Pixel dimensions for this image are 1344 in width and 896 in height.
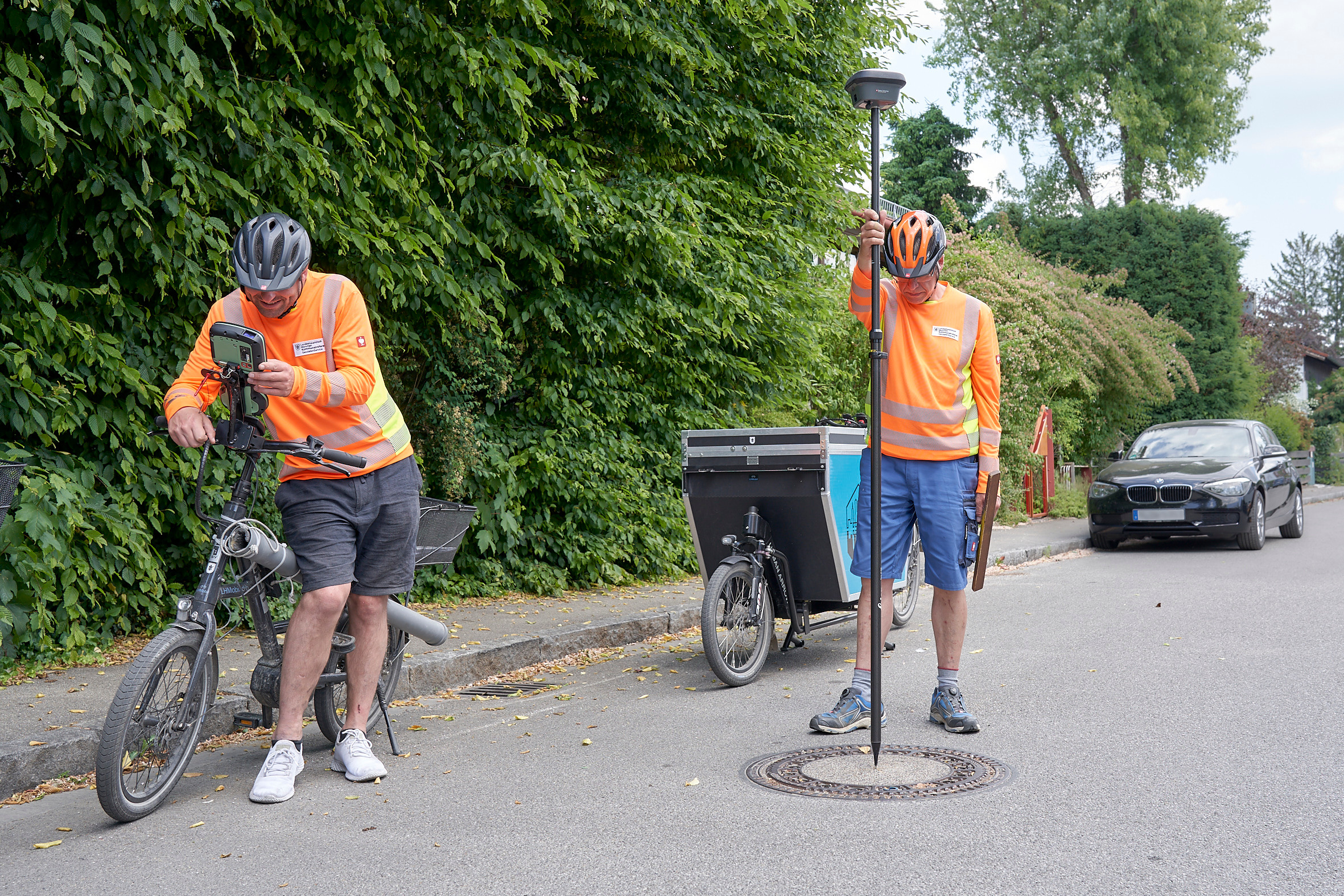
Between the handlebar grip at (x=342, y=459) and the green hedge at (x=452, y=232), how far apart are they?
2.49 metres

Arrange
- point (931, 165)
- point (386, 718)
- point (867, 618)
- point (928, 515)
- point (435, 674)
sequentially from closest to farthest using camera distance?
point (386, 718)
point (928, 515)
point (867, 618)
point (435, 674)
point (931, 165)

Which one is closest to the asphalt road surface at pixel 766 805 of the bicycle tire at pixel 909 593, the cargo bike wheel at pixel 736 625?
the cargo bike wheel at pixel 736 625

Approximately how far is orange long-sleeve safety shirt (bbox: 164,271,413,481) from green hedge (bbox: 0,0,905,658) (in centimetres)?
187

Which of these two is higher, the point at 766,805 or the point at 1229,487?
the point at 1229,487

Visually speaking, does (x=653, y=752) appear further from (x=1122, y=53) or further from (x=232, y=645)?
(x=1122, y=53)

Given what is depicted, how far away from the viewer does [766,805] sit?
13.6 ft

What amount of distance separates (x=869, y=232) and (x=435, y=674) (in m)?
3.49

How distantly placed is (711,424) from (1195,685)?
5314mm

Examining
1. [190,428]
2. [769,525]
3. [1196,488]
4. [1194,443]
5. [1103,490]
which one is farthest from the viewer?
[1194,443]

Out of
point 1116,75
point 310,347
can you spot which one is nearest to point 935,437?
point 310,347

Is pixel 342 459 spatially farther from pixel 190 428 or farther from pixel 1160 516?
pixel 1160 516

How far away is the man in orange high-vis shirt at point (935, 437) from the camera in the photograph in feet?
17.0

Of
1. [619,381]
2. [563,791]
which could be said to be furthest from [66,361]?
[619,381]

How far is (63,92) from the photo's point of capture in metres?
5.73
